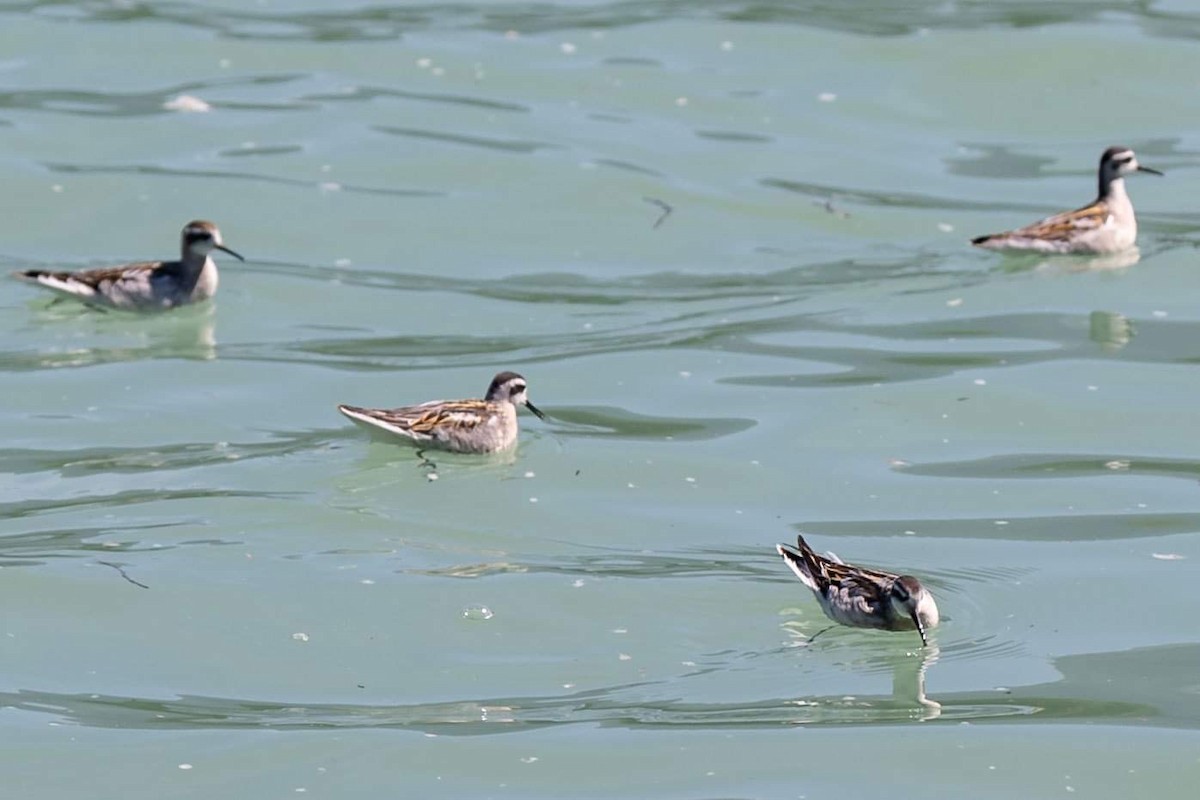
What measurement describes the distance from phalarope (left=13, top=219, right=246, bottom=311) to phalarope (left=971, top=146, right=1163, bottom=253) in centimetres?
593

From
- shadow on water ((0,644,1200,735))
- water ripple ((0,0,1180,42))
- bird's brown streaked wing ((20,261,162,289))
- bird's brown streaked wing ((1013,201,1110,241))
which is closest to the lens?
shadow on water ((0,644,1200,735))

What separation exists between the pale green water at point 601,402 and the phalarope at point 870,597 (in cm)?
15

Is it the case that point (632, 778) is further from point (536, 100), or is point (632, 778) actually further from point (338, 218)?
point (536, 100)

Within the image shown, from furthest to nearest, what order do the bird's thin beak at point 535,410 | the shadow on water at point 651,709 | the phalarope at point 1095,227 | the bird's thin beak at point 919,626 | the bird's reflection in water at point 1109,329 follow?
the phalarope at point 1095,227 < the bird's reflection in water at point 1109,329 < the bird's thin beak at point 535,410 < the bird's thin beak at point 919,626 < the shadow on water at point 651,709

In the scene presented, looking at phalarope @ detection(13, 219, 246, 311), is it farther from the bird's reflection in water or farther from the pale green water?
the bird's reflection in water

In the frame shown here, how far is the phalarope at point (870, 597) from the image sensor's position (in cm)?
1075

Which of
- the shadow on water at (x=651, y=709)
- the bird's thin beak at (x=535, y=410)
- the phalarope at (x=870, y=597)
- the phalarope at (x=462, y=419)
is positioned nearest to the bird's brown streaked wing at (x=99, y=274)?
the phalarope at (x=462, y=419)

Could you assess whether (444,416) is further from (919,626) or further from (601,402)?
(919,626)

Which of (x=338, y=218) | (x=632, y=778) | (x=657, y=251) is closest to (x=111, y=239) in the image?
(x=338, y=218)

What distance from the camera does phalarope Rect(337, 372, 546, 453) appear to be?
45.7 ft

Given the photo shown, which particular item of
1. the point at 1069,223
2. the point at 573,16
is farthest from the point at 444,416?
the point at 573,16

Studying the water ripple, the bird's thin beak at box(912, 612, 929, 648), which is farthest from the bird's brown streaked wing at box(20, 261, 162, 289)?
the bird's thin beak at box(912, 612, 929, 648)

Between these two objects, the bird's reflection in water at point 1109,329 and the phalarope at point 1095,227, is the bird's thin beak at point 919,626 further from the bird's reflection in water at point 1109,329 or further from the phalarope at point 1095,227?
the phalarope at point 1095,227

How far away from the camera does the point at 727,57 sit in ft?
80.8
